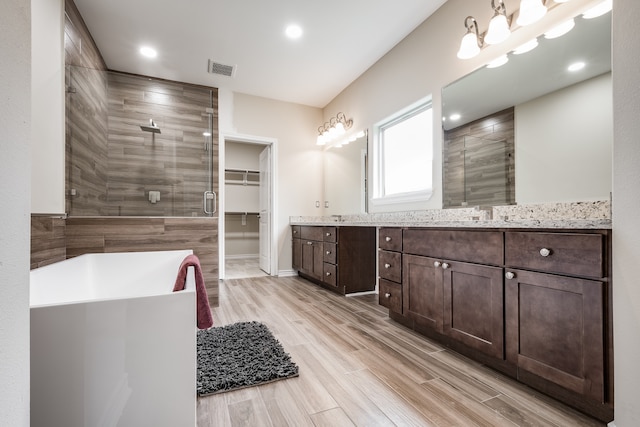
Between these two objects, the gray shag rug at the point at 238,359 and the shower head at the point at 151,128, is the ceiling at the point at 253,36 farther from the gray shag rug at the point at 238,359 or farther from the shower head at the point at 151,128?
the gray shag rug at the point at 238,359

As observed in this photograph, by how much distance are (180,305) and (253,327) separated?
1311 millimetres

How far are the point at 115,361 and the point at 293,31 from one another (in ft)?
9.55

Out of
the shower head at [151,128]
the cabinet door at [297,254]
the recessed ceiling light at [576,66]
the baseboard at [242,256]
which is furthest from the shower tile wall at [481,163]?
the baseboard at [242,256]

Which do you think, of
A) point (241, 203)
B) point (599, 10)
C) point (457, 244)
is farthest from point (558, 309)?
point (241, 203)

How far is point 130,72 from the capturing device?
11.5ft

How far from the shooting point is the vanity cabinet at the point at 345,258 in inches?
121

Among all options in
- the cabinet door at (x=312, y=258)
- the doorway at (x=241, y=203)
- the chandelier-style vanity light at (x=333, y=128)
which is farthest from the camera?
the doorway at (x=241, y=203)

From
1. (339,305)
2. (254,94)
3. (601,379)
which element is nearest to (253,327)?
(339,305)

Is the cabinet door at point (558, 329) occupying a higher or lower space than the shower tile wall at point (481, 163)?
lower

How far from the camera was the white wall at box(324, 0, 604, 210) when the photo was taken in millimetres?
1877

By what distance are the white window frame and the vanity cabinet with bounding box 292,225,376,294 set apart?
402 mm

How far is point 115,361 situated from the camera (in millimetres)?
898

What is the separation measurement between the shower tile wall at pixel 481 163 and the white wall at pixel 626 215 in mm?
694

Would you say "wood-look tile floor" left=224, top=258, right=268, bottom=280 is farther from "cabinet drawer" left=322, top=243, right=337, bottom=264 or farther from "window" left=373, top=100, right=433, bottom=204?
"window" left=373, top=100, right=433, bottom=204
